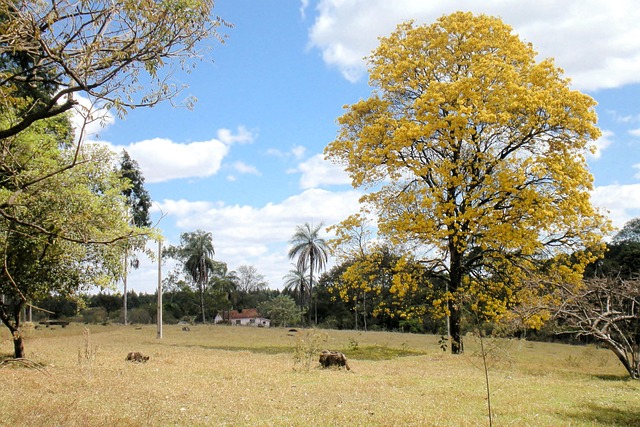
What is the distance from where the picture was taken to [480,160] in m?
19.7

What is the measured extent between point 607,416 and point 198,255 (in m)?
A: 58.6

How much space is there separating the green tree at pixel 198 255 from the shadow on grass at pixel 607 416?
57041 mm

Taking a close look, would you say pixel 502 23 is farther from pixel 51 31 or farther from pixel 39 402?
pixel 39 402

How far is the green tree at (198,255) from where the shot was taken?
210 feet

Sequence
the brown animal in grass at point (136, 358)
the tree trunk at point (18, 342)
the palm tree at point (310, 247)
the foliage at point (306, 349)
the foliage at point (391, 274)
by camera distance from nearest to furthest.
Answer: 1. the foliage at point (306, 349)
2. the tree trunk at point (18, 342)
3. the brown animal in grass at point (136, 358)
4. the foliage at point (391, 274)
5. the palm tree at point (310, 247)

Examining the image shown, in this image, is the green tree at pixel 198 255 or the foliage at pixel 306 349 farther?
the green tree at pixel 198 255

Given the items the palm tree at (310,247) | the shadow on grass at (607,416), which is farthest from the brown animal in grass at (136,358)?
the palm tree at (310,247)

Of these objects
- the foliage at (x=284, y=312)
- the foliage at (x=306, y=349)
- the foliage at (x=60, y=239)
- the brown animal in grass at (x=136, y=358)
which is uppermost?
the foliage at (x=60, y=239)

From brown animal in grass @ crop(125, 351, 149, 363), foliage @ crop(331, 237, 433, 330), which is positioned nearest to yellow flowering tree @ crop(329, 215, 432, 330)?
foliage @ crop(331, 237, 433, 330)

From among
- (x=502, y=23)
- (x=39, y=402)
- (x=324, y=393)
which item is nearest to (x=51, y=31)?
(x=39, y=402)

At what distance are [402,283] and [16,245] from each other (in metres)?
12.7

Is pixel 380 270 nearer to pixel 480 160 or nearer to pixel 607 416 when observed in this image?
pixel 480 160

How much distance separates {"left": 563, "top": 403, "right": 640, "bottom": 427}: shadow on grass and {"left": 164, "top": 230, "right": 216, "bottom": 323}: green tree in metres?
57.0

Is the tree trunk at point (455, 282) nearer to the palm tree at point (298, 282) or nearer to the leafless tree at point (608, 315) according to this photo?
the leafless tree at point (608, 315)
